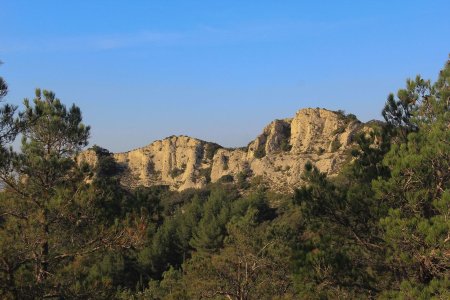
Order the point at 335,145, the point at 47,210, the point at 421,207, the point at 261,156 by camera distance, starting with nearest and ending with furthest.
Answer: the point at 421,207 → the point at 47,210 → the point at 335,145 → the point at 261,156

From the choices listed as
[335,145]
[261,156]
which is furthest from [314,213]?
[261,156]

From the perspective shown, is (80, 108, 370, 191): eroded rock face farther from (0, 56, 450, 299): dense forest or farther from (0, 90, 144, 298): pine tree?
(0, 90, 144, 298): pine tree

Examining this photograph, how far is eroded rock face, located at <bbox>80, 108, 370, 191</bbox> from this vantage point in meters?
56.1

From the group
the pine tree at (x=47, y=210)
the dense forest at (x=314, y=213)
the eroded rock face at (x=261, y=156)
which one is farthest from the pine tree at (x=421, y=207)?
the eroded rock face at (x=261, y=156)

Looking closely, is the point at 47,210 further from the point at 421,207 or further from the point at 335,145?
the point at 335,145

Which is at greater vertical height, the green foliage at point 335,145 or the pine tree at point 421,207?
the green foliage at point 335,145

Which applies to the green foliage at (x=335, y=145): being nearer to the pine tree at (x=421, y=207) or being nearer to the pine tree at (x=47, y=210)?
the pine tree at (x=421, y=207)

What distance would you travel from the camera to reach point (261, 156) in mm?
64625

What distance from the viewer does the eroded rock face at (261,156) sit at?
184 ft

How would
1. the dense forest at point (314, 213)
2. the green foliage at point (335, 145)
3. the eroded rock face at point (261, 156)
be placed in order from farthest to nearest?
the eroded rock face at point (261, 156) < the green foliage at point (335, 145) < the dense forest at point (314, 213)

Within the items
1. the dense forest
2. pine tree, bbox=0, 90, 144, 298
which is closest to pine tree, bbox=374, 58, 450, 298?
→ the dense forest

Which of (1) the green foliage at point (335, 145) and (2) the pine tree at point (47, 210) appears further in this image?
(1) the green foliage at point (335, 145)

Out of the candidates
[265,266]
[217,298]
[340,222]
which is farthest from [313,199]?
[217,298]

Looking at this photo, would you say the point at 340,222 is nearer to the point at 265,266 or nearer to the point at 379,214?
the point at 379,214
